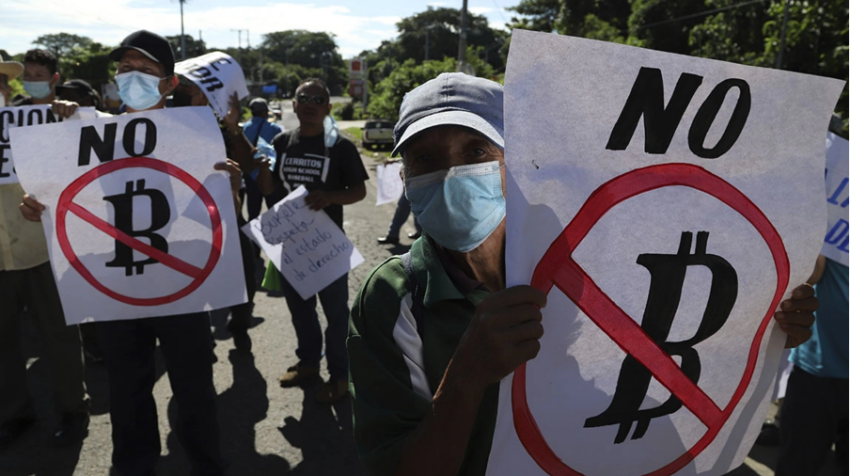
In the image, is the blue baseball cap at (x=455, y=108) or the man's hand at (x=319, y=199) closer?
the blue baseball cap at (x=455, y=108)

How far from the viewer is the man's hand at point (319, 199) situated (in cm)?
406

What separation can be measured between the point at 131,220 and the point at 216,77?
160 centimetres

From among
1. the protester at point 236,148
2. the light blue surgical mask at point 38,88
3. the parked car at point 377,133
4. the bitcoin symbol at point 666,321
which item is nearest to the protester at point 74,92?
the protester at point 236,148

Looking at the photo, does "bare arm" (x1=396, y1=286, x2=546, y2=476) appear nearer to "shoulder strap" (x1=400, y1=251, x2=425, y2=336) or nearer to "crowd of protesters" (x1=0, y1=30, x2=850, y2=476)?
"crowd of protesters" (x1=0, y1=30, x2=850, y2=476)

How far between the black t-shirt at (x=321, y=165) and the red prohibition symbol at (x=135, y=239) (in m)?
1.39

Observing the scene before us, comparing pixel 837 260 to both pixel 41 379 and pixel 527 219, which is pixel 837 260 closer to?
pixel 527 219

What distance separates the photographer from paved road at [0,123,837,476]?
333 centimetres

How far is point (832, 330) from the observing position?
8.11ft

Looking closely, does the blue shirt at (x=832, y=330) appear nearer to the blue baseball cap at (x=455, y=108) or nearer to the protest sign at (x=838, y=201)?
the protest sign at (x=838, y=201)

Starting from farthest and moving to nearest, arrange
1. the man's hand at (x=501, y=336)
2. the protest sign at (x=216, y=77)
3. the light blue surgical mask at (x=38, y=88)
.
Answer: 1. the protest sign at (x=216, y=77)
2. the light blue surgical mask at (x=38, y=88)
3. the man's hand at (x=501, y=336)

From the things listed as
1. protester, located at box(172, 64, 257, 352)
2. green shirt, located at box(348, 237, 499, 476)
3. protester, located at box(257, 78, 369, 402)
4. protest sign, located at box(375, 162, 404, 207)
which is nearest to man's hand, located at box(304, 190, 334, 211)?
protester, located at box(257, 78, 369, 402)

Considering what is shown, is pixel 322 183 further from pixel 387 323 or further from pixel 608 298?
pixel 608 298

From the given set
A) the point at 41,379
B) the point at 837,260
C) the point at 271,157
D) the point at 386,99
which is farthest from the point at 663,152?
the point at 386,99

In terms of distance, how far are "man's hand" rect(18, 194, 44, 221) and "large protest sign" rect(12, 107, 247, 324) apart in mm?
29
